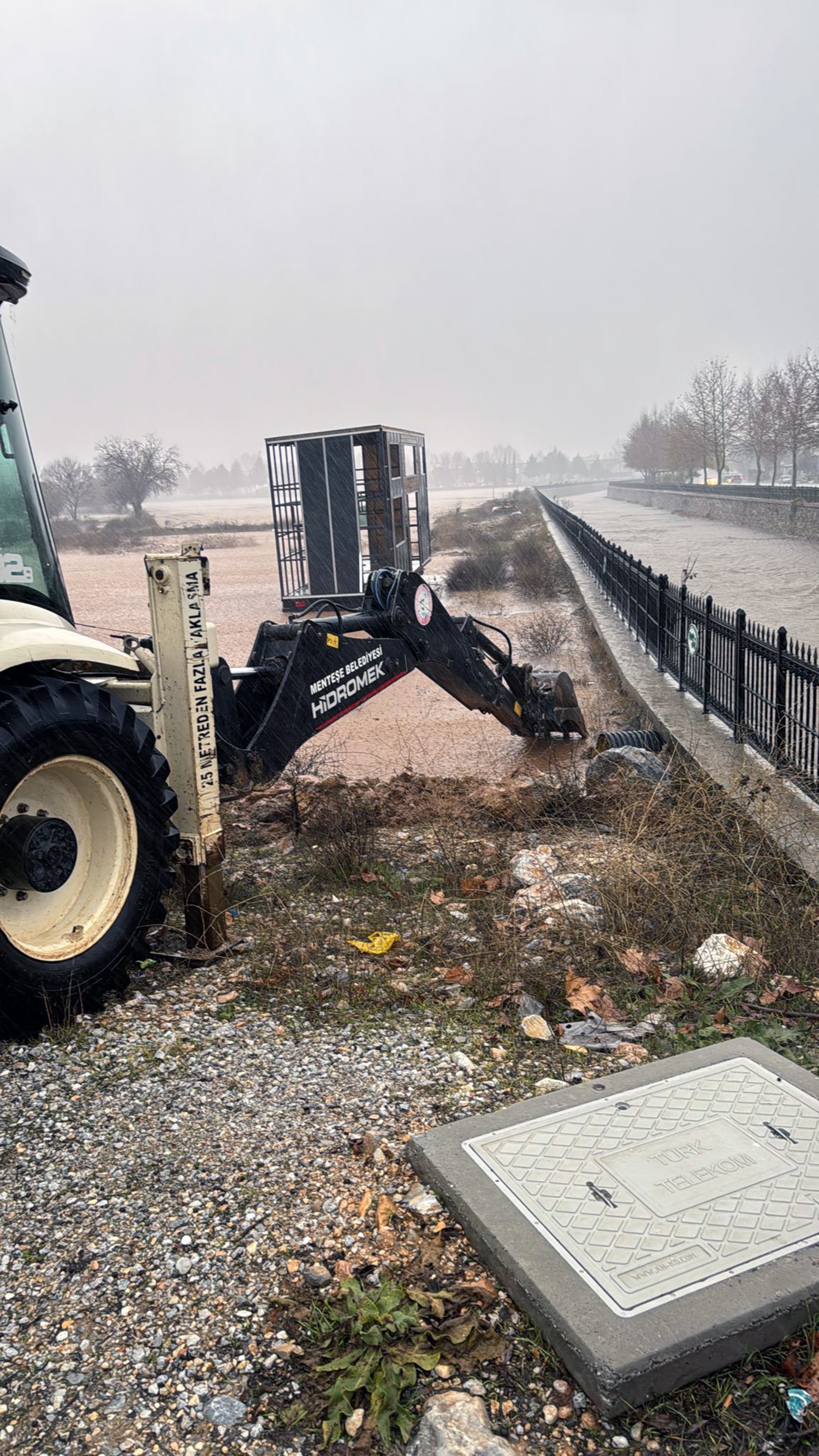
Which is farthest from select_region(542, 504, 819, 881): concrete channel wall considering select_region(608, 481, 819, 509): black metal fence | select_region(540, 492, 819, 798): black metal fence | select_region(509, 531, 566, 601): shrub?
select_region(608, 481, 819, 509): black metal fence

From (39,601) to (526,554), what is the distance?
83.4ft

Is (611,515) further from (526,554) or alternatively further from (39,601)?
(39,601)

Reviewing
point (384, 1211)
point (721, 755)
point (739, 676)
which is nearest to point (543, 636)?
point (739, 676)

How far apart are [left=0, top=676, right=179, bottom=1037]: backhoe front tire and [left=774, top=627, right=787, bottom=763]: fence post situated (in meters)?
4.51

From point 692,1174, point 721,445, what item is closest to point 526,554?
point 692,1174

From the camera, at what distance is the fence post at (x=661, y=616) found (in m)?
12.2

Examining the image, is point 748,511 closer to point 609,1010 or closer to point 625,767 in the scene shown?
point 625,767

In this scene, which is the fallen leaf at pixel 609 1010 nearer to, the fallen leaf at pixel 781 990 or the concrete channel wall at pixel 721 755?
the fallen leaf at pixel 781 990

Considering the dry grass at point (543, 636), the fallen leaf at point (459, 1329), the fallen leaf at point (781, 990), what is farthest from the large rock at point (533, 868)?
→ the dry grass at point (543, 636)

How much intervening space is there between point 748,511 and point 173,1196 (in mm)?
44318

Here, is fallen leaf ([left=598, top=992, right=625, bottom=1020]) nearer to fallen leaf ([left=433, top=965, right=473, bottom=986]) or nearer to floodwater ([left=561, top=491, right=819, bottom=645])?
fallen leaf ([left=433, top=965, right=473, bottom=986])

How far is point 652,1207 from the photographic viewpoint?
3.05m

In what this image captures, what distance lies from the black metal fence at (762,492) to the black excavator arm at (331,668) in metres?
30.3

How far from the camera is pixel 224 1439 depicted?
252cm
